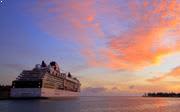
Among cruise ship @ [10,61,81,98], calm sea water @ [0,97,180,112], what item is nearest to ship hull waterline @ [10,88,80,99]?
cruise ship @ [10,61,81,98]

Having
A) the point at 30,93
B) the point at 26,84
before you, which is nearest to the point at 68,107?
the point at 30,93

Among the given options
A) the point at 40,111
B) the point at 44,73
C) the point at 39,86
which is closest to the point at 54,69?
the point at 44,73

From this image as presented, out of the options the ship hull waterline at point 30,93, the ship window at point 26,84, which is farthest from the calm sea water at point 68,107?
the ship window at point 26,84

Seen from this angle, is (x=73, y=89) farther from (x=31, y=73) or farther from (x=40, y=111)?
(x=40, y=111)

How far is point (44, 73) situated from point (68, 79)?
36767 millimetres

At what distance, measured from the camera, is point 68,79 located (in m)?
159

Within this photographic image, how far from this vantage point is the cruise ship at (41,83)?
113625mm

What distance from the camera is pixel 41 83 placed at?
11550 cm

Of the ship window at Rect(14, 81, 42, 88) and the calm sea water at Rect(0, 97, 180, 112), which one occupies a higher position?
the ship window at Rect(14, 81, 42, 88)

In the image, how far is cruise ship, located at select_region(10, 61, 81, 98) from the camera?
114 m

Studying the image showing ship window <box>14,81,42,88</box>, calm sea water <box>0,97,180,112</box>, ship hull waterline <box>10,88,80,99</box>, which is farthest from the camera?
ship window <box>14,81,42,88</box>

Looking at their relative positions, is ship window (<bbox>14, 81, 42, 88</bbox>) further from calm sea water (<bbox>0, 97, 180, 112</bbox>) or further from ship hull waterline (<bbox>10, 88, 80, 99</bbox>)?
calm sea water (<bbox>0, 97, 180, 112</bbox>)

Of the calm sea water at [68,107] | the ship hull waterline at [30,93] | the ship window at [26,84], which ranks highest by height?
the ship window at [26,84]

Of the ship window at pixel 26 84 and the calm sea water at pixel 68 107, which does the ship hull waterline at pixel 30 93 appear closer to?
the ship window at pixel 26 84
